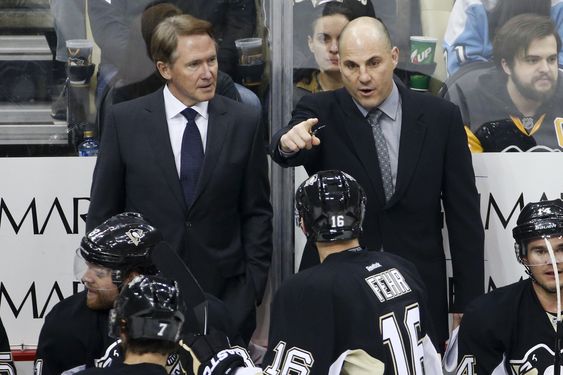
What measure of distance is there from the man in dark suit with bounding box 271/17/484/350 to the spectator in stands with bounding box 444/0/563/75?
1.97 ft

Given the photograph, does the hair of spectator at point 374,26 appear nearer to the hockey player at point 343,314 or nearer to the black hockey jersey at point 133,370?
the hockey player at point 343,314

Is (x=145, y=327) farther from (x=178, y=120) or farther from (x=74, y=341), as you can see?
(x=178, y=120)

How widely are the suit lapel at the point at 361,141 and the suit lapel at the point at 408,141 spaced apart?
0.31ft

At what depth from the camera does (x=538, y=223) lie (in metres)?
5.75

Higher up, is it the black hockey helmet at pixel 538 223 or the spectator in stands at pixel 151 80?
the spectator in stands at pixel 151 80

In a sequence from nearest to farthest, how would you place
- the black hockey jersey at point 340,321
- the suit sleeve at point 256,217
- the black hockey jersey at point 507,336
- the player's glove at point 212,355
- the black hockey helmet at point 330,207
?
1. the player's glove at point 212,355
2. the black hockey jersey at point 340,321
3. the black hockey helmet at point 330,207
4. the black hockey jersey at point 507,336
5. the suit sleeve at point 256,217

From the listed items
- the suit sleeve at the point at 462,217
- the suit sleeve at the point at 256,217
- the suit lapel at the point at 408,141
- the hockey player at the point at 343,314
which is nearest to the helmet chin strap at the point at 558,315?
the suit sleeve at the point at 462,217

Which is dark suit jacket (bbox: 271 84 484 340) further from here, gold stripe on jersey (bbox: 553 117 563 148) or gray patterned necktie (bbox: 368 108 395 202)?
gold stripe on jersey (bbox: 553 117 563 148)

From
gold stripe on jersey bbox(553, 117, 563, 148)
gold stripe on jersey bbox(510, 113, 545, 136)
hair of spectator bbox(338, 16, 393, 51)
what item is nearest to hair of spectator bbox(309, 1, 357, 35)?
hair of spectator bbox(338, 16, 393, 51)


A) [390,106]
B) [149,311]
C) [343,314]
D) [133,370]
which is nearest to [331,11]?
[390,106]

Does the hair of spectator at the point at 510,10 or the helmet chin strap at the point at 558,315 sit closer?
the helmet chin strap at the point at 558,315

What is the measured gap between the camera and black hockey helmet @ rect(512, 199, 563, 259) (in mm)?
5715

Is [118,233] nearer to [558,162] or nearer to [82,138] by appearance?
[82,138]

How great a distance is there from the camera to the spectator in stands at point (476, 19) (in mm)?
6715
